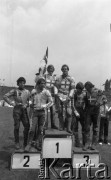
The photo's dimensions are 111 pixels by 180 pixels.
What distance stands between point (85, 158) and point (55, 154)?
2.59ft

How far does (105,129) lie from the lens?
→ 9672 millimetres

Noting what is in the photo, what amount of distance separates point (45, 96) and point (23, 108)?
2.19ft

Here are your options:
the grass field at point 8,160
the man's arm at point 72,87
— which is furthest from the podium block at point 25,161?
the man's arm at point 72,87

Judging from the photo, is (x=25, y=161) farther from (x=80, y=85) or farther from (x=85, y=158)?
(x=80, y=85)

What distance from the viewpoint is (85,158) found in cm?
666

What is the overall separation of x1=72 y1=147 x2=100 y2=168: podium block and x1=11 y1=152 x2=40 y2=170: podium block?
91cm

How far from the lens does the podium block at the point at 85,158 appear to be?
260 inches

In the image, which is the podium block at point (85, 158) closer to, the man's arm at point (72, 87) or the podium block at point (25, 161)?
the podium block at point (25, 161)

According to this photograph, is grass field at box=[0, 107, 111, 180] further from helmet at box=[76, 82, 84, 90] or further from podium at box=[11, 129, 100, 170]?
helmet at box=[76, 82, 84, 90]

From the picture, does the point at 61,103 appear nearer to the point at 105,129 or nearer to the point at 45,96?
the point at 45,96

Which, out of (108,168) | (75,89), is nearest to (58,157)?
(108,168)

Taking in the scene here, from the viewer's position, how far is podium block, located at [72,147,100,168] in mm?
6598

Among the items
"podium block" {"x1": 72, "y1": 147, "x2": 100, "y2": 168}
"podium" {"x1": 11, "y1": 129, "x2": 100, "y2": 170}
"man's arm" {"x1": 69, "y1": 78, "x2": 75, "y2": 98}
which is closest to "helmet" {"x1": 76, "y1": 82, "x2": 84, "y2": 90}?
"man's arm" {"x1": 69, "y1": 78, "x2": 75, "y2": 98}

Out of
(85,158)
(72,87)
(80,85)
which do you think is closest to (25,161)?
(85,158)
